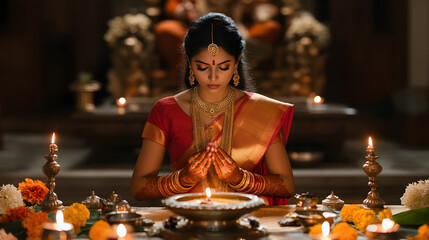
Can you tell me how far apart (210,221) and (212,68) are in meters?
0.95

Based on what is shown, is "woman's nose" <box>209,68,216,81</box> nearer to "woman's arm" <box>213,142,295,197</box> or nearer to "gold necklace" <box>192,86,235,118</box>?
"gold necklace" <box>192,86,235,118</box>

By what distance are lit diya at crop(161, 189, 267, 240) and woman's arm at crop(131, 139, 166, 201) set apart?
0.71 metres

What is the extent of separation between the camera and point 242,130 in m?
2.73

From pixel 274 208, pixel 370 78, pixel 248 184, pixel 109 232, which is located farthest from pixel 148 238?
pixel 370 78

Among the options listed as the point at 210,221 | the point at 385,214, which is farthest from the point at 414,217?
the point at 210,221

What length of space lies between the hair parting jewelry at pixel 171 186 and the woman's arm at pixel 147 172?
31 millimetres

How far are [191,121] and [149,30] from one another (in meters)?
5.54

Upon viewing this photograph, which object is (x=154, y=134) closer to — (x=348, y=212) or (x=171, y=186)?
(x=171, y=186)

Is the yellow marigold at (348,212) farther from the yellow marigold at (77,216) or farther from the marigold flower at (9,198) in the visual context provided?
the marigold flower at (9,198)

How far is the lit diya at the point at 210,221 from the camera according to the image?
173cm

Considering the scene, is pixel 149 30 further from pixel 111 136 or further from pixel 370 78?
pixel 370 78

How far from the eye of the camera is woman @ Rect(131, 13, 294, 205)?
2557mm

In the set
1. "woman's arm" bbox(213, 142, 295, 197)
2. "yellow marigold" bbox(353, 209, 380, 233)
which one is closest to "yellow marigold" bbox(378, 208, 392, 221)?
"yellow marigold" bbox(353, 209, 380, 233)

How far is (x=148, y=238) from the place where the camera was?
70.5 inches
